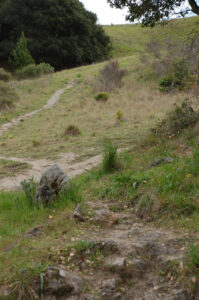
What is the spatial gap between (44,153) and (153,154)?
3.43 metres

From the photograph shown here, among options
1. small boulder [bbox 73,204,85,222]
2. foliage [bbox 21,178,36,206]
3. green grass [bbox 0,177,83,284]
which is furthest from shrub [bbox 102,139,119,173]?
small boulder [bbox 73,204,85,222]

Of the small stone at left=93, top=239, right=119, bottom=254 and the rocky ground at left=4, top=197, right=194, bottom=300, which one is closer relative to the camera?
the rocky ground at left=4, top=197, right=194, bottom=300

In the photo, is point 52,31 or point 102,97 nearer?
point 102,97

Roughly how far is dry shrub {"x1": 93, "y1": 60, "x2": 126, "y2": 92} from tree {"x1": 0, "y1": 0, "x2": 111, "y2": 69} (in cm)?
1459

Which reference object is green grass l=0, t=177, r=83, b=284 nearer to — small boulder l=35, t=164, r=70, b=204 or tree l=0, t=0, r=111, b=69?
small boulder l=35, t=164, r=70, b=204

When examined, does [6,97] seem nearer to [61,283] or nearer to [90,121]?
[90,121]

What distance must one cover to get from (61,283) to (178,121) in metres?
4.42

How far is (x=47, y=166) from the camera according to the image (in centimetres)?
709

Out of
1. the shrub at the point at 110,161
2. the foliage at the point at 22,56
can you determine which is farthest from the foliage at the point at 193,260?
the foliage at the point at 22,56

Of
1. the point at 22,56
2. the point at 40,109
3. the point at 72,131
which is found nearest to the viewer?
the point at 72,131

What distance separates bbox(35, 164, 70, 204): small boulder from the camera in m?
4.17

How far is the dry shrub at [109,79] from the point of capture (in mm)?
20812

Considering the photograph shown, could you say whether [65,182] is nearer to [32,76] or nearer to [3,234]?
[3,234]

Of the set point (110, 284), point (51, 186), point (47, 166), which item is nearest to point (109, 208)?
point (51, 186)
